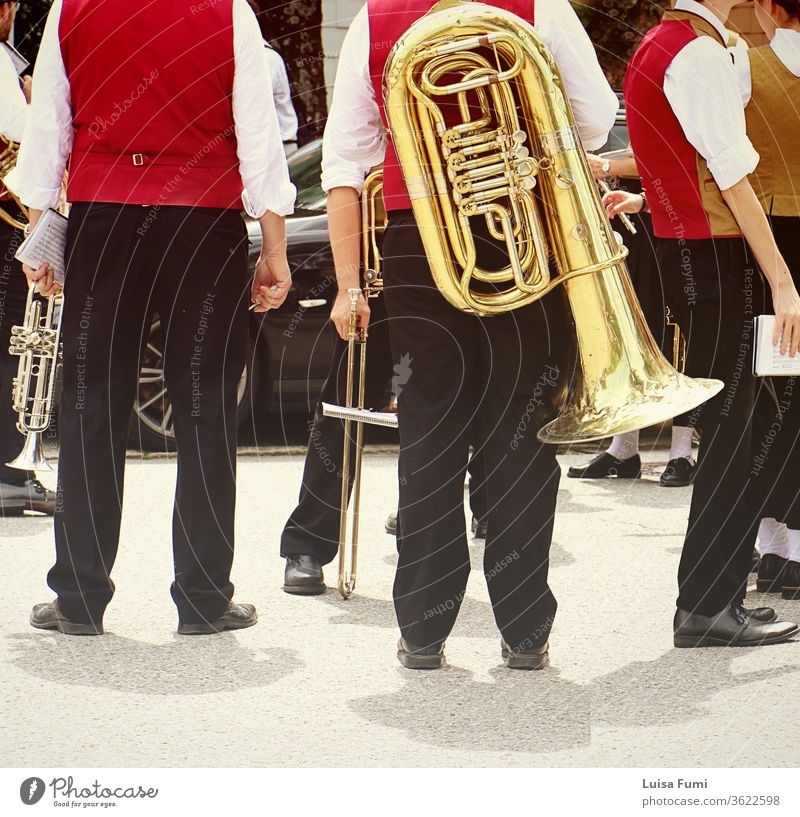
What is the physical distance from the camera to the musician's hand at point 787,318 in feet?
12.3

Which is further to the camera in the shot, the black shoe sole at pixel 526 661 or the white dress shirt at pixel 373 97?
the black shoe sole at pixel 526 661

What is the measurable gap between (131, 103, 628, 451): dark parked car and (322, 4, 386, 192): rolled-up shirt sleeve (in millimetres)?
2252

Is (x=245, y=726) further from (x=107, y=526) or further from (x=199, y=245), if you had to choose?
(x=199, y=245)

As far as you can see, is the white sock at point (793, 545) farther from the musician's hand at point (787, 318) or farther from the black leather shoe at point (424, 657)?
the black leather shoe at point (424, 657)

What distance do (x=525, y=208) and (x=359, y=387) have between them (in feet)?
3.34

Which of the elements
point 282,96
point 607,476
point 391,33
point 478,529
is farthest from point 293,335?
point 391,33

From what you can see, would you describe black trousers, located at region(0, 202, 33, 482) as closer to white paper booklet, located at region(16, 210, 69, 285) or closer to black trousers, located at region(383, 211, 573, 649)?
white paper booklet, located at region(16, 210, 69, 285)

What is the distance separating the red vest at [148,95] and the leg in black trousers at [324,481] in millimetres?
824

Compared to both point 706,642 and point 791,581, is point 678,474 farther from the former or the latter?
point 706,642

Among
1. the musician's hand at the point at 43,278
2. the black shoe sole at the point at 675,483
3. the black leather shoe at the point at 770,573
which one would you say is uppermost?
the musician's hand at the point at 43,278

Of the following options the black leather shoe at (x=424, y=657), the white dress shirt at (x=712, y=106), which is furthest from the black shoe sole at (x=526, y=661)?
the white dress shirt at (x=712, y=106)

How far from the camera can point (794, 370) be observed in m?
Result: 3.78
